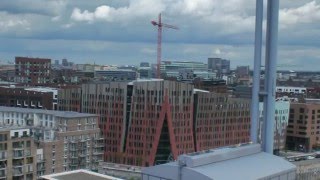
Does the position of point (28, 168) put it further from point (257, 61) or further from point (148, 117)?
point (148, 117)

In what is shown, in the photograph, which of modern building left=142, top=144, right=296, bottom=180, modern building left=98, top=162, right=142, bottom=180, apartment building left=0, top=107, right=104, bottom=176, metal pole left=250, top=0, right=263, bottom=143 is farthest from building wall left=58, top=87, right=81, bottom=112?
modern building left=142, top=144, right=296, bottom=180

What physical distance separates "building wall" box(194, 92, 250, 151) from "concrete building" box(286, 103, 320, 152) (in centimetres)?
718

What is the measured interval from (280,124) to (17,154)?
27348 mm

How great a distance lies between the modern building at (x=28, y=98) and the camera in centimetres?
4319

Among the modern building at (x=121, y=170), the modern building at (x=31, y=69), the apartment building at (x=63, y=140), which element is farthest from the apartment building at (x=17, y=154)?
the modern building at (x=31, y=69)

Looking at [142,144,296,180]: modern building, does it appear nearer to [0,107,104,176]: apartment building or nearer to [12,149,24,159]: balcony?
[12,149,24,159]: balcony

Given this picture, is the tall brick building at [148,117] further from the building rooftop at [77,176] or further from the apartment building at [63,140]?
the building rooftop at [77,176]

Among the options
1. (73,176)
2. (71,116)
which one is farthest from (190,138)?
(73,176)

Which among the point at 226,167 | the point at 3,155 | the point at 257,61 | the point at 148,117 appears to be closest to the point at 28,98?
the point at 148,117

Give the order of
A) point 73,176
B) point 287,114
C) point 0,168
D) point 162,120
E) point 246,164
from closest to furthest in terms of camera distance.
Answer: point 246,164 < point 73,176 < point 0,168 < point 162,120 < point 287,114

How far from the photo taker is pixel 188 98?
38969 millimetres

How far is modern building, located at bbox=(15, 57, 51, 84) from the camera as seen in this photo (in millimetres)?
64438

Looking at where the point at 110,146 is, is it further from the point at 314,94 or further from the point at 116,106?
the point at 314,94

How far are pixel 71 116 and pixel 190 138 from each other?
10791mm
